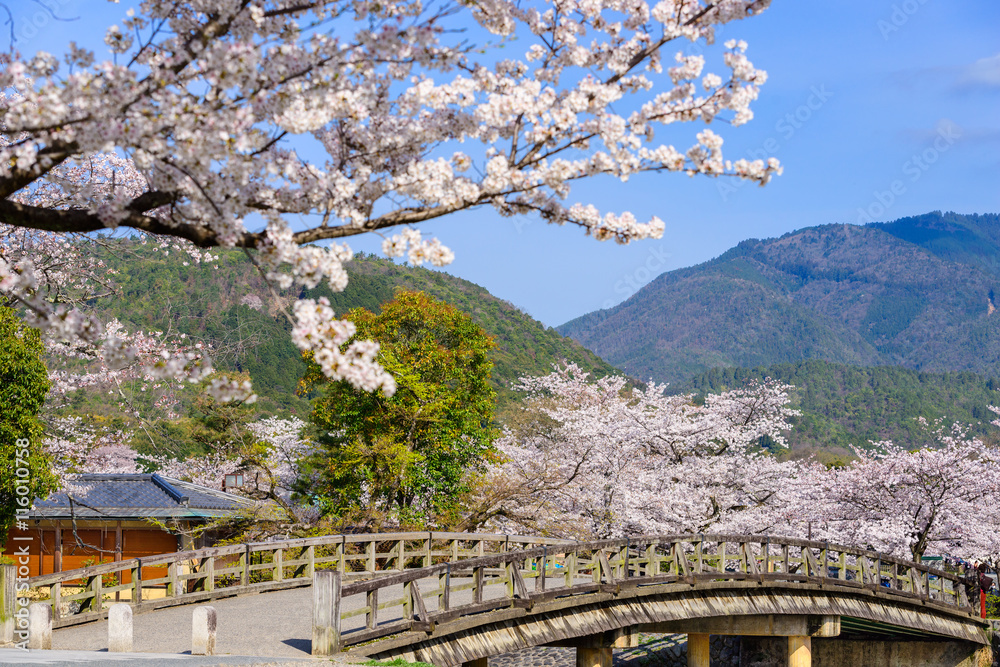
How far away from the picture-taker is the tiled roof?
24.8 m

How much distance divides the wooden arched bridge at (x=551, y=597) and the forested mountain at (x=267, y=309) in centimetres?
3742

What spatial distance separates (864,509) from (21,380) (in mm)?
23041

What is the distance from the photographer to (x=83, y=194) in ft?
19.5

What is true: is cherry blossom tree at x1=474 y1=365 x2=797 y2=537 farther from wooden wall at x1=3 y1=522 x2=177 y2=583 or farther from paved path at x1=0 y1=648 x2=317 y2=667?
paved path at x1=0 y1=648 x2=317 y2=667

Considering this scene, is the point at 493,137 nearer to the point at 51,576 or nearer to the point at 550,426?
the point at 51,576

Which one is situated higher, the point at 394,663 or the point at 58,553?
the point at 394,663

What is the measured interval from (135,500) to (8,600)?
16.1 m

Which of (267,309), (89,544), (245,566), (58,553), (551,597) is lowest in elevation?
(58,553)

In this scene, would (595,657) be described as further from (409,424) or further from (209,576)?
(409,424)

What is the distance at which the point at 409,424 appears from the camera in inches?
894

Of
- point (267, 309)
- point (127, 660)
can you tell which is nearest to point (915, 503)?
point (127, 660)

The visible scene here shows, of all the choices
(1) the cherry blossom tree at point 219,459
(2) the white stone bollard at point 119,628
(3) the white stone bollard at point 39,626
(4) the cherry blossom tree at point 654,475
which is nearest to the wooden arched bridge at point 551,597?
(3) the white stone bollard at point 39,626

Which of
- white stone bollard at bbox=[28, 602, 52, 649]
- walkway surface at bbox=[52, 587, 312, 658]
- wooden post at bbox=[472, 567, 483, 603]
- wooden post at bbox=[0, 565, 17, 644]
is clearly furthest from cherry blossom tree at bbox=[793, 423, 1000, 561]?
wooden post at bbox=[0, 565, 17, 644]

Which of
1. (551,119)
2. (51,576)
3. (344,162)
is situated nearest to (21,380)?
(51,576)
